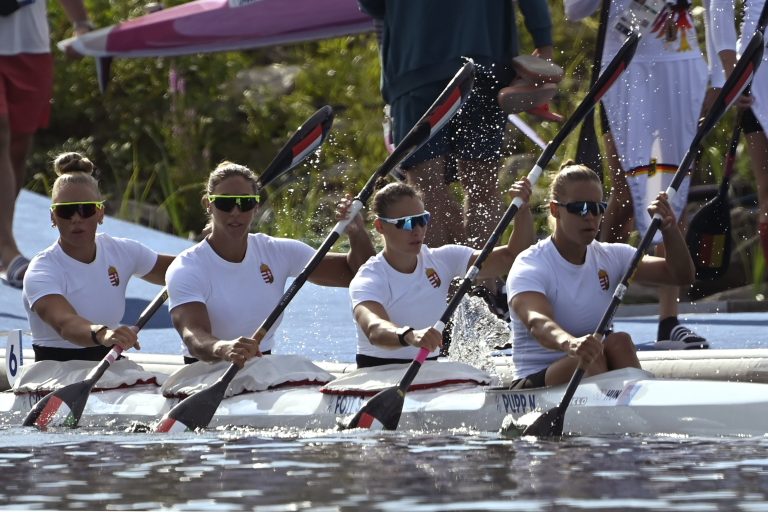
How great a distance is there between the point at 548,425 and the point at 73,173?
265 centimetres

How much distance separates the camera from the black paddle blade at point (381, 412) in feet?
20.7

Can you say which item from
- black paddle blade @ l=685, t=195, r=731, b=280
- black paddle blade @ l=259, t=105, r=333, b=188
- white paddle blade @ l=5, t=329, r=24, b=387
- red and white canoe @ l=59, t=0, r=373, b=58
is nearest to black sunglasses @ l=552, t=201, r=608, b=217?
black paddle blade @ l=685, t=195, r=731, b=280

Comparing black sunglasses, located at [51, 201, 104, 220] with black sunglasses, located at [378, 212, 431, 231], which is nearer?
black sunglasses, located at [378, 212, 431, 231]

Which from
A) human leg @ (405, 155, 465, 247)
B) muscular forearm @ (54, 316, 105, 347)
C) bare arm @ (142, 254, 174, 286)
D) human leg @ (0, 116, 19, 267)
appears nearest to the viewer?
muscular forearm @ (54, 316, 105, 347)

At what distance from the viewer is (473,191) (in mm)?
7961

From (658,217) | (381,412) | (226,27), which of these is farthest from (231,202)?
(226,27)

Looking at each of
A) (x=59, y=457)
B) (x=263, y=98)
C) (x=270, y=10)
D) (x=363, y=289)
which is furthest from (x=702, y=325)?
(x=263, y=98)

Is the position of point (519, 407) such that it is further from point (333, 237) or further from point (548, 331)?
point (333, 237)

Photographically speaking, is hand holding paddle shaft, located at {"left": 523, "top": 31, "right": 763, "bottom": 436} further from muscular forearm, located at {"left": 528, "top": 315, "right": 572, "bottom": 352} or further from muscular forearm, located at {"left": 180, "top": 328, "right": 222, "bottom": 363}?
muscular forearm, located at {"left": 180, "top": 328, "right": 222, "bottom": 363}

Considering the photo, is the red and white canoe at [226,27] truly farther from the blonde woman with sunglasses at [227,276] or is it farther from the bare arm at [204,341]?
the bare arm at [204,341]

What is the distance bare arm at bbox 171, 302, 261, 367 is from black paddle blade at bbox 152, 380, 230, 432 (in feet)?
0.54

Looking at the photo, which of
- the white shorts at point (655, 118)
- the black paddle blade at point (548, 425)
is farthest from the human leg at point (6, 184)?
the black paddle blade at point (548, 425)

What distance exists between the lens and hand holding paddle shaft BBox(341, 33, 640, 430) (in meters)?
6.32

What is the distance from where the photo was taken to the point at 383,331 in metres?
6.54
